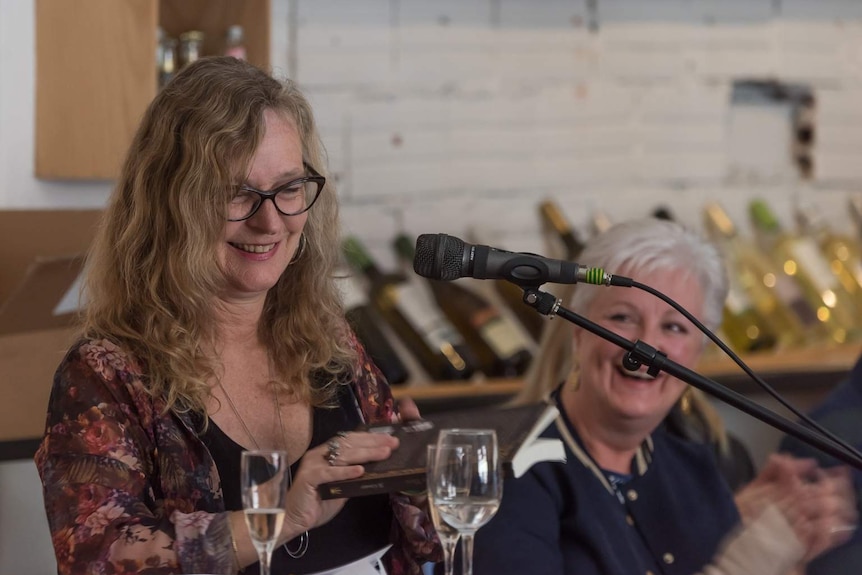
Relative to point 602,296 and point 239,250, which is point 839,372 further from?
point 239,250

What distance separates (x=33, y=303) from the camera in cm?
229

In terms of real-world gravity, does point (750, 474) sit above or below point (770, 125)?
below

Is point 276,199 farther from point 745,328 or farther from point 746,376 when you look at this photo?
point 745,328

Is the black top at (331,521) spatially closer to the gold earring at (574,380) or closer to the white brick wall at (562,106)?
the gold earring at (574,380)

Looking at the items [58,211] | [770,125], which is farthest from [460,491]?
[770,125]

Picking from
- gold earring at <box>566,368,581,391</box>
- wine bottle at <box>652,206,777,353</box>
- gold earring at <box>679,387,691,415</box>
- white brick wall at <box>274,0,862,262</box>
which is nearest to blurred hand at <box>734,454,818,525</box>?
gold earring at <box>566,368,581,391</box>

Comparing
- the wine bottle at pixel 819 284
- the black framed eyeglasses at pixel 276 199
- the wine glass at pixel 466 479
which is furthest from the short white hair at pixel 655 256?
the wine bottle at pixel 819 284

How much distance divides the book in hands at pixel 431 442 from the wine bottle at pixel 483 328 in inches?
58.3

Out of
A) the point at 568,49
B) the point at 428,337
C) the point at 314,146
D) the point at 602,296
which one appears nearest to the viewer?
the point at 314,146

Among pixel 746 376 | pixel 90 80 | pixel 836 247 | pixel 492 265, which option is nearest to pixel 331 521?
pixel 492 265

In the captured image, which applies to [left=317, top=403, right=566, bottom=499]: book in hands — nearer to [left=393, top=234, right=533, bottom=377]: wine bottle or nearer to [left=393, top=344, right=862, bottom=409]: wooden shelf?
[left=393, top=344, right=862, bottom=409]: wooden shelf

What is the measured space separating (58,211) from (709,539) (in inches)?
53.4

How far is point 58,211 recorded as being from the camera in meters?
2.40

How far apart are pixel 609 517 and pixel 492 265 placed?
0.74m
